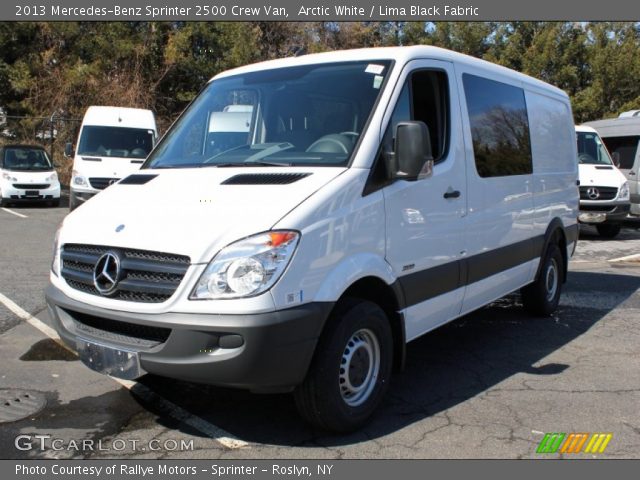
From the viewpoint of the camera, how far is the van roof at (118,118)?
1511cm

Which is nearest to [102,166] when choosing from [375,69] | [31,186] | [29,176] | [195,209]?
[31,186]

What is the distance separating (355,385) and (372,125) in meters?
1.61

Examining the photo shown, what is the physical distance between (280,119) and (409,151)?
41.5 inches

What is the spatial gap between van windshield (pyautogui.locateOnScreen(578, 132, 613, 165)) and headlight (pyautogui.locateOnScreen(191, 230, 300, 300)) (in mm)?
12617

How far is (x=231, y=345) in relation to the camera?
127 inches

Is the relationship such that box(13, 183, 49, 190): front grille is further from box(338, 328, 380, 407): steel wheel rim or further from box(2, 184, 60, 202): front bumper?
box(338, 328, 380, 407): steel wheel rim

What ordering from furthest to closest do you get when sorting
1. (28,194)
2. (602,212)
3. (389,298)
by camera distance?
(28,194) → (602,212) → (389,298)

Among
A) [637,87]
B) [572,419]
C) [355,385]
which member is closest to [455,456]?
[355,385]

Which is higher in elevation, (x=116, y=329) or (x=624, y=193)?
(x=624, y=193)

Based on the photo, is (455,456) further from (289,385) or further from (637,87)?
(637,87)

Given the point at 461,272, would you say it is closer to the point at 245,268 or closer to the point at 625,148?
the point at 245,268

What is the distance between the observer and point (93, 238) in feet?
12.1

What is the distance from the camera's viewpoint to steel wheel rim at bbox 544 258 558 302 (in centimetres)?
688

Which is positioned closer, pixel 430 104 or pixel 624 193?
pixel 430 104
